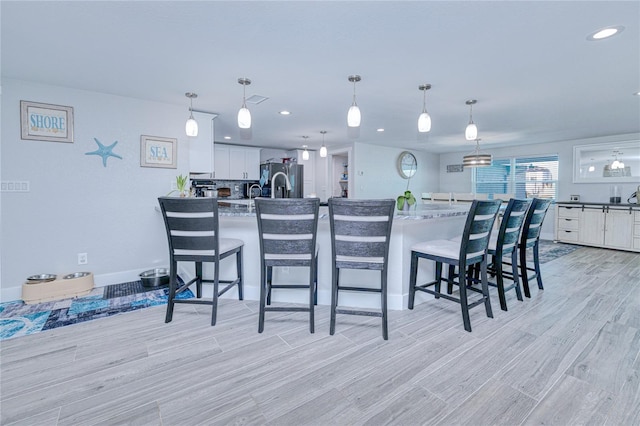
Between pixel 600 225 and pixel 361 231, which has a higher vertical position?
pixel 361 231

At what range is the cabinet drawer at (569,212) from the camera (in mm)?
5911

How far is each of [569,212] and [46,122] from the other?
8.24m

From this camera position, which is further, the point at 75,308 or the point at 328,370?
the point at 75,308

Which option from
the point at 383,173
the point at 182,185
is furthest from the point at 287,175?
the point at 182,185

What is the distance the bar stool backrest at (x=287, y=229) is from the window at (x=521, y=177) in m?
6.88

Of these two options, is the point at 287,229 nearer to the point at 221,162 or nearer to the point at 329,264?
the point at 329,264

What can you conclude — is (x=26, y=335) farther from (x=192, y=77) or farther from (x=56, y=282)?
(x=192, y=77)

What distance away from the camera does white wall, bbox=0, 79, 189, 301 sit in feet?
9.82

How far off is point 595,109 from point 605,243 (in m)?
2.92

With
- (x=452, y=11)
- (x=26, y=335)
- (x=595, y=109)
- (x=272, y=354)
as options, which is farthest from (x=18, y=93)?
(x=595, y=109)

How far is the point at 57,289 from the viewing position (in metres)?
2.99

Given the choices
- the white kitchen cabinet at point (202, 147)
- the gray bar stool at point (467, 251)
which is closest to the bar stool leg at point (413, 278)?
the gray bar stool at point (467, 251)

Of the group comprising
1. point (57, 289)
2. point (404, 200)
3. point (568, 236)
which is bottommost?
point (57, 289)

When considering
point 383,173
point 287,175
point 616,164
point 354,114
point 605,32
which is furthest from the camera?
point 383,173
